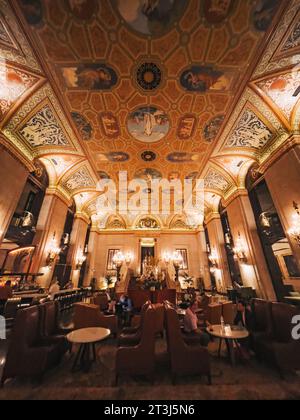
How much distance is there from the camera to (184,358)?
270cm

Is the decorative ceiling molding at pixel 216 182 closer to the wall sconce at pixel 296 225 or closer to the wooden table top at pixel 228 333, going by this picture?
the wall sconce at pixel 296 225

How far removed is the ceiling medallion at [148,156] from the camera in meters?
8.02

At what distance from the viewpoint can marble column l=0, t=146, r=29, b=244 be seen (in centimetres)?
552

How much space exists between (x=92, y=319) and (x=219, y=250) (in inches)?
381

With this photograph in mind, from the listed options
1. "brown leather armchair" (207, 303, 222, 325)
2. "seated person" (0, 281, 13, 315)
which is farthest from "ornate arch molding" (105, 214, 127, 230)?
"brown leather armchair" (207, 303, 222, 325)

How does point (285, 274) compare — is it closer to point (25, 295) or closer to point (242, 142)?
point (242, 142)

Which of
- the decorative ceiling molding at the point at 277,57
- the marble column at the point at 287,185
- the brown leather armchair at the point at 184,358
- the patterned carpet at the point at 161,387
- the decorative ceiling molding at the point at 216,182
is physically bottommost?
the patterned carpet at the point at 161,387

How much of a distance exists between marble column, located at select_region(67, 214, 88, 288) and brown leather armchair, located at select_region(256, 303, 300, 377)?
11.2m

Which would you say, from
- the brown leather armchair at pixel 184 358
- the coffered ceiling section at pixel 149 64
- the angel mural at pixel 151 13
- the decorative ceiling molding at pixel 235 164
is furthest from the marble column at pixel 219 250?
the angel mural at pixel 151 13

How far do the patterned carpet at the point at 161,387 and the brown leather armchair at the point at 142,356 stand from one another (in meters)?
0.17

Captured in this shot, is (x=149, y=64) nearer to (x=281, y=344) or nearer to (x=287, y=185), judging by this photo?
(x=287, y=185)

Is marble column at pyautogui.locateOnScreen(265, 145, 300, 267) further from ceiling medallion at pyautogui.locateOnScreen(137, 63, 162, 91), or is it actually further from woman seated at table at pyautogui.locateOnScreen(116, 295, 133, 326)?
woman seated at table at pyautogui.locateOnScreen(116, 295, 133, 326)

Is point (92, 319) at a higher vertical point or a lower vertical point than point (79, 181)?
lower

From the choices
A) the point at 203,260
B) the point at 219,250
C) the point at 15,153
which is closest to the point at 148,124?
the point at 15,153
